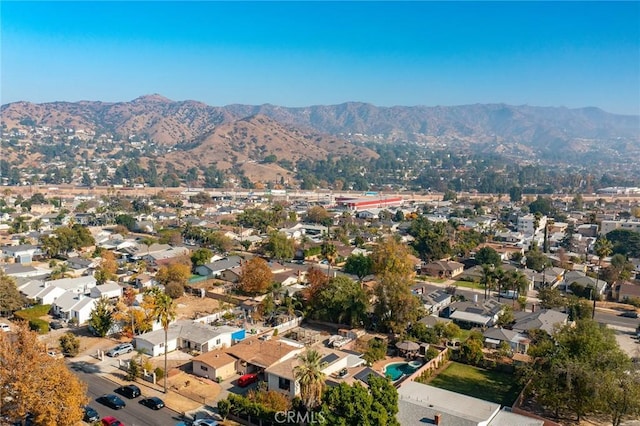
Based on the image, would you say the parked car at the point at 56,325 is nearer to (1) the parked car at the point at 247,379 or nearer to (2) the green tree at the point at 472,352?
(1) the parked car at the point at 247,379

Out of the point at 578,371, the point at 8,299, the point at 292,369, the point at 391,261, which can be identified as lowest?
the point at 8,299

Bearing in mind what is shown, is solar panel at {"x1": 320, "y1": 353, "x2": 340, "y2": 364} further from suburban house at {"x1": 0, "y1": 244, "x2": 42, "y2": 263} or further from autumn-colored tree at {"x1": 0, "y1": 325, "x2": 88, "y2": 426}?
suburban house at {"x1": 0, "y1": 244, "x2": 42, "y2": 263}

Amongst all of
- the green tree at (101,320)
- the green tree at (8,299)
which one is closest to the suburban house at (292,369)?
the green tree at (101,320)

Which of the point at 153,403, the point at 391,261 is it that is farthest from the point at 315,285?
the point at 153,403

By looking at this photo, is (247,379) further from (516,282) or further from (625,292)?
(625,292)

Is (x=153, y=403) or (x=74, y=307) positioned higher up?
(x=74, y=307)

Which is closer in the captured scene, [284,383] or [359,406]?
[359,406]

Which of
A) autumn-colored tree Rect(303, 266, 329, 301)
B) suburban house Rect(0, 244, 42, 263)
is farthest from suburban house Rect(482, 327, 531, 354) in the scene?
suburban house Rect(0, 244, 42, 263)
